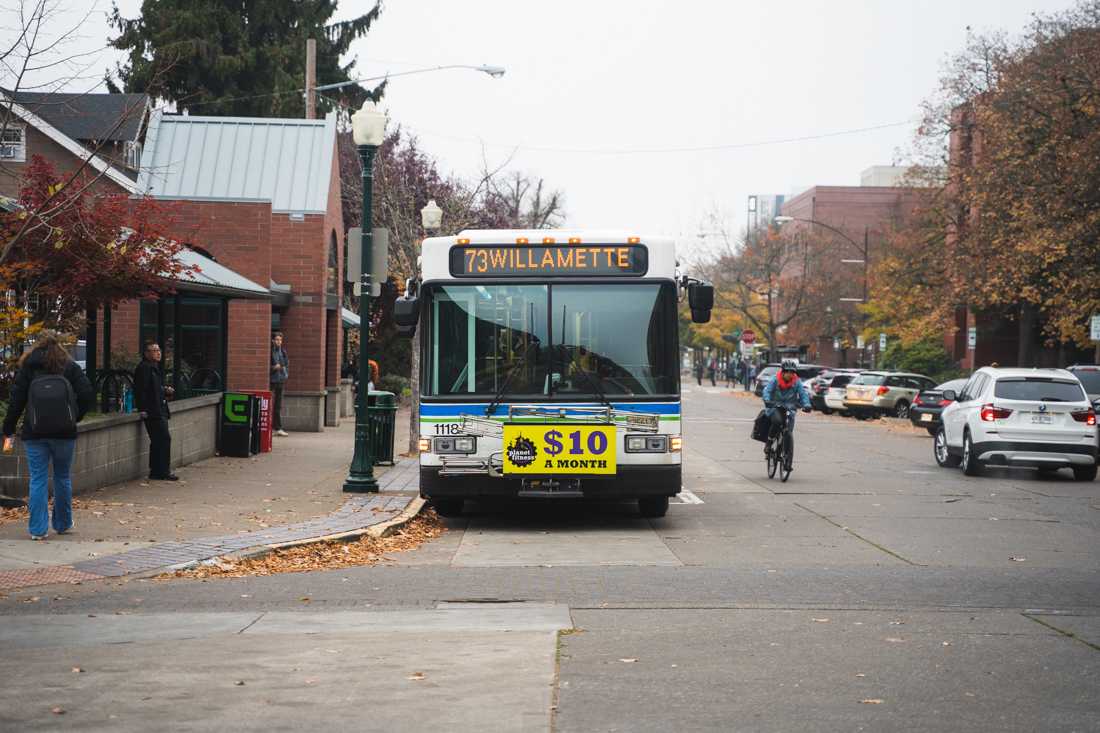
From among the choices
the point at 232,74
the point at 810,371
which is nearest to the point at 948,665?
the point at 232,74

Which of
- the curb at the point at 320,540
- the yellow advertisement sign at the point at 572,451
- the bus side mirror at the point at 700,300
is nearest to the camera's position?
the curb at the point at 320,540

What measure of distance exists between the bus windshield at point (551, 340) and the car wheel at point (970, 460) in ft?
30.5

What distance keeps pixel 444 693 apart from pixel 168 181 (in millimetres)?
24509

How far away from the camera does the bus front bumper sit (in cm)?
1348

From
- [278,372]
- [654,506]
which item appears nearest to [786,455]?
[654,506]

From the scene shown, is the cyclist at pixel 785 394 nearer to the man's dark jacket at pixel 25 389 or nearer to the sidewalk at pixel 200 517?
the sidewalk at pixel 200 517

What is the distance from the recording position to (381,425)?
1981 cm

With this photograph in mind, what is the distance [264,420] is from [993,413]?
11643 mm

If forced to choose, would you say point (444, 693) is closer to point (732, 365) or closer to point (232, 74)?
point (232, 74)

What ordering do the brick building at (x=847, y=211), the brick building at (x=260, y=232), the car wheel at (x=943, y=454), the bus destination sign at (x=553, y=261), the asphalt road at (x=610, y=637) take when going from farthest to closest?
the brick building at (x=847, y=211)
the brick building at (x=260, y=232)
the car wheel at (x=943, y=454)
the bus destination sign at (x=553, y=261)
the asphalt road at (x=610, y=637)

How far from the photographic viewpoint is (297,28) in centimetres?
5188

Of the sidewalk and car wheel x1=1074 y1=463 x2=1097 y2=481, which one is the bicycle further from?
the sidewalk

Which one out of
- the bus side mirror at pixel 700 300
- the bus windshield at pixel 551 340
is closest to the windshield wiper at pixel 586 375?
the bus windshield at pixel 551 340

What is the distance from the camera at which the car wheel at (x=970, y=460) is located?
21.2 m
